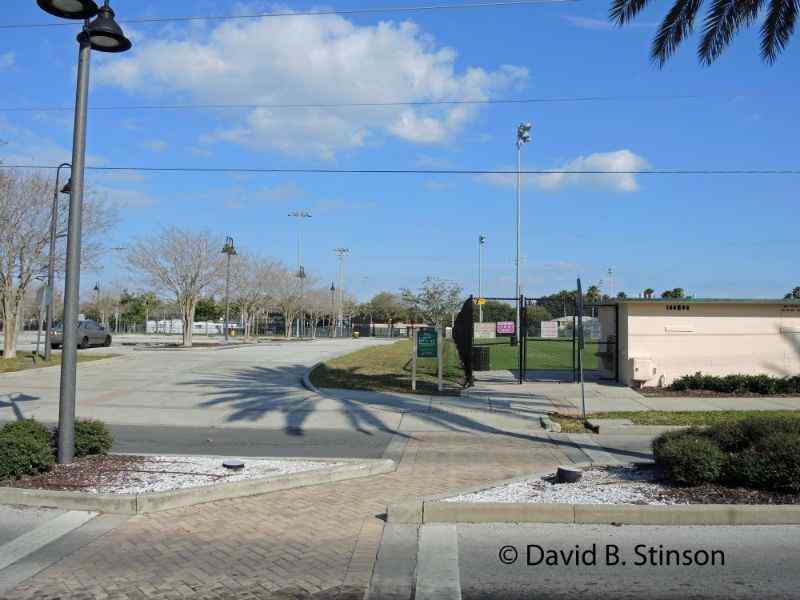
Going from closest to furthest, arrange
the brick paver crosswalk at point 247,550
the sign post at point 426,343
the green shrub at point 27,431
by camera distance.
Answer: the brick paver crosswalk at point 247,550 < the green shrub at point 27,431 < the sign post at point 426,343

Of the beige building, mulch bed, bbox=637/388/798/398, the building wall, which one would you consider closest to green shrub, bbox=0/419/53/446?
mulch bed, bbox=637/388/798/398

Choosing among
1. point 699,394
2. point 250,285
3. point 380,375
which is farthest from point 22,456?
point 250,285

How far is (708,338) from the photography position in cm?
2034

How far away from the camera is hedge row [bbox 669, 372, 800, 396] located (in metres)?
18.7

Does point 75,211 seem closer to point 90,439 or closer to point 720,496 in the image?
point 90,439

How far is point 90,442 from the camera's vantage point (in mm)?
8812

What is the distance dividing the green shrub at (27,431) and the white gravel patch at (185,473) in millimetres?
889

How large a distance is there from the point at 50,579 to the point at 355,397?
12846 millimetres

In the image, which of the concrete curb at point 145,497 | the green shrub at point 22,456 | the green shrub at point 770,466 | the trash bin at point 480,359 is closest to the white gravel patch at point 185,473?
the concrete curb at point 145,497

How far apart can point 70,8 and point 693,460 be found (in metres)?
7.94

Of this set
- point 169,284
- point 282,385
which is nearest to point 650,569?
point 282,385

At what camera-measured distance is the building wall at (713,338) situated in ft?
66.1

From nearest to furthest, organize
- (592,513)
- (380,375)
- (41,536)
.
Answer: (41,536)
(592,513)
(380,375)

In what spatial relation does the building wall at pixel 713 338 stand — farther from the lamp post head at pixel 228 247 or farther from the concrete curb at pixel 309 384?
the lamp post head at pixel 228 247
